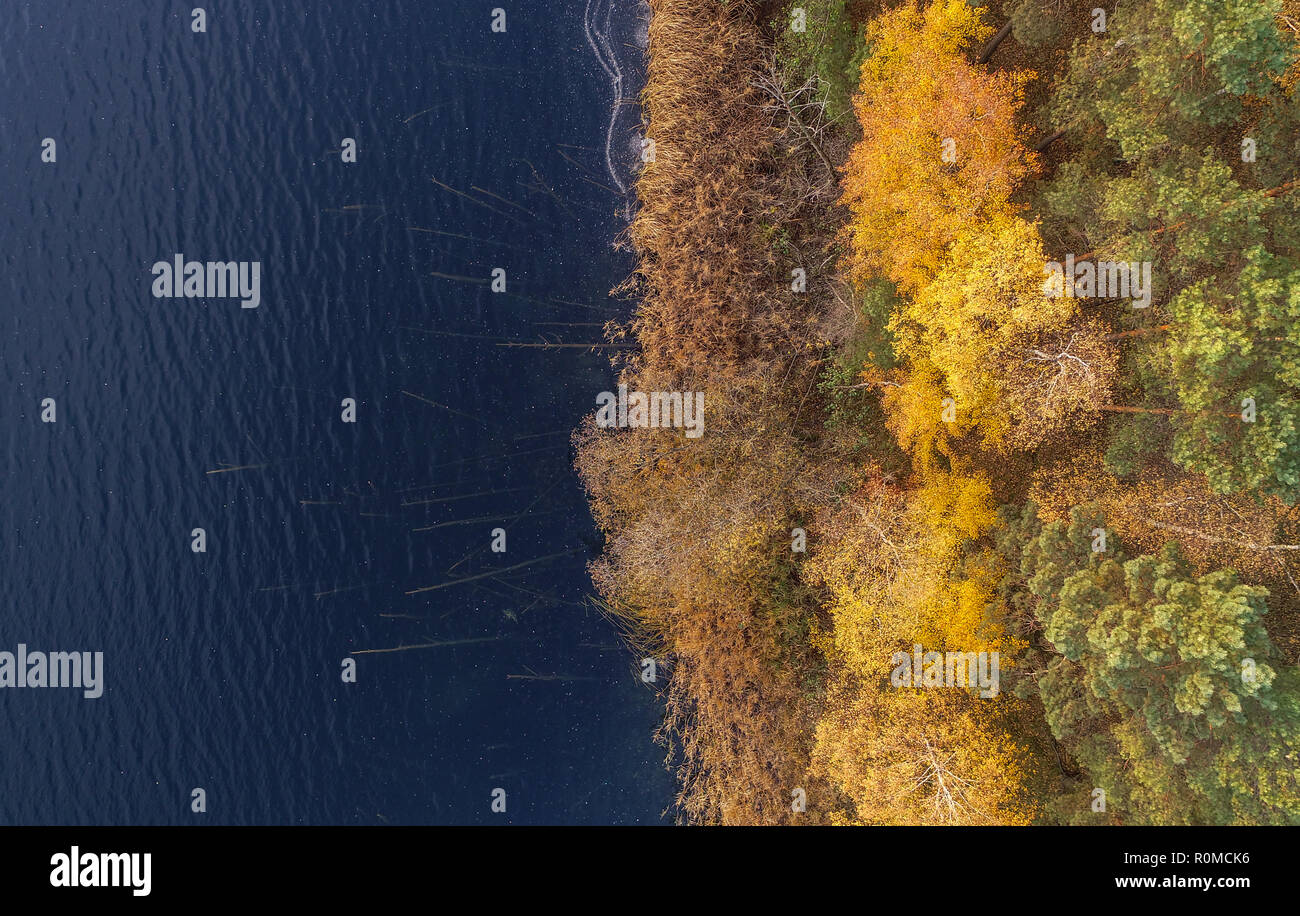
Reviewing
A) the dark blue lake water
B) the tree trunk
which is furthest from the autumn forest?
the dark blue lake water

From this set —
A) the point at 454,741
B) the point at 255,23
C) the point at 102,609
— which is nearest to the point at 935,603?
the point at 454,741

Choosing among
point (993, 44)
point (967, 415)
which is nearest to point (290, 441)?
point (967, 415)

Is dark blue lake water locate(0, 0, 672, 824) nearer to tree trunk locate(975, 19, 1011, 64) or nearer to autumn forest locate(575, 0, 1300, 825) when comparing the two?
autumn forest locate(575, 0, 1300, 825)

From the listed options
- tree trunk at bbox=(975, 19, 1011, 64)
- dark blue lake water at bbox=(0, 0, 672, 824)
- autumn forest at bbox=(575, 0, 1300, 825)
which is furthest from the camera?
dark blue lake water at bbox=(0, 0, 672, 824)

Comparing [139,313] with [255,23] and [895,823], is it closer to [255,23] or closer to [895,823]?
[255,23]

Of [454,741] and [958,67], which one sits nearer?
[958,67]

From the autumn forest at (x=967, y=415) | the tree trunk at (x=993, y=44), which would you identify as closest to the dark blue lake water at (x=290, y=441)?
the autumn forest at (x=967, y=415)

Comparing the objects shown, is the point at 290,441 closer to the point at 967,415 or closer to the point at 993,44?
the point at 967,415

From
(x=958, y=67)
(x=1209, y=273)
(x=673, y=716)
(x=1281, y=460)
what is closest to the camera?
(x=1281, y=460)

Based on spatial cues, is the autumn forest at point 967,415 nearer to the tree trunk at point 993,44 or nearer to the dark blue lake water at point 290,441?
the tree trunk at point 993,44
